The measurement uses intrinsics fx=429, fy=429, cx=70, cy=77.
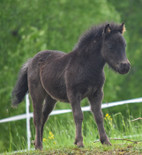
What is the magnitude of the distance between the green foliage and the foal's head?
6.36 m

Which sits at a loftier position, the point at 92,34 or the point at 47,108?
the point at 92,34

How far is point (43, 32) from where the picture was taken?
1647 centimetres

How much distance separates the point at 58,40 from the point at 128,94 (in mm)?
7253

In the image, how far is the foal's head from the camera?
6988 millimetres

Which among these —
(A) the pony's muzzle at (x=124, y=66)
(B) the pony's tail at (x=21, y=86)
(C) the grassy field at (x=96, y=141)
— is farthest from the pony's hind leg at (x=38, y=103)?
(A) the pony's muzzle at (x=124, y=66)

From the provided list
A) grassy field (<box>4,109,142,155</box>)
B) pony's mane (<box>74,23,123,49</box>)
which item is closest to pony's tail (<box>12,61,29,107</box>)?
grassy field (<box>4,109,142,155</box>)

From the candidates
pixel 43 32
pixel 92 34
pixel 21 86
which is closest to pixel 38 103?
pixel 21 86

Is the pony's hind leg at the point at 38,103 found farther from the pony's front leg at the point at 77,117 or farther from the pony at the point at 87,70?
the pony's front leg at the point at 77,117

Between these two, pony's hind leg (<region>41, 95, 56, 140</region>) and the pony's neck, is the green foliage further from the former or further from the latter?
the pony's neck

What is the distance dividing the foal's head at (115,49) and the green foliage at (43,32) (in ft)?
20.9

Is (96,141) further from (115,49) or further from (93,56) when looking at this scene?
(115,49)

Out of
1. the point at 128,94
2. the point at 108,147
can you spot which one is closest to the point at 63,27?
the point at 128,94

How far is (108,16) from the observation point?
22844 mm

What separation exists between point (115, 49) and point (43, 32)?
31.7 ft
